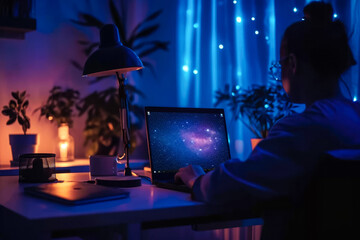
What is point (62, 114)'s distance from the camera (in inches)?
113

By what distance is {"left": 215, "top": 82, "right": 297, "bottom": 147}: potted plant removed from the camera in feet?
8.92

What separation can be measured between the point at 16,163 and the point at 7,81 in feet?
2.17

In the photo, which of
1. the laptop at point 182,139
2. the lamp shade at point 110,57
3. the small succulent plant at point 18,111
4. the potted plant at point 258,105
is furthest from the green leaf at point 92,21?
the laptop at point 182,139

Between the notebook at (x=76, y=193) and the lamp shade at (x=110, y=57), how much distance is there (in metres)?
0.52

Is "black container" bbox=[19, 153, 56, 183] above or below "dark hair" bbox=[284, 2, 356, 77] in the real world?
below

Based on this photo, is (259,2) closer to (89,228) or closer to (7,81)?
(7,81)

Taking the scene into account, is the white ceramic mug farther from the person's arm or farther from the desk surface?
the person's arm

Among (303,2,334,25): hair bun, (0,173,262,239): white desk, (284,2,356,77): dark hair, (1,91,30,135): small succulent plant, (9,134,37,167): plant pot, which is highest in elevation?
(303,2,334,25): hair bun

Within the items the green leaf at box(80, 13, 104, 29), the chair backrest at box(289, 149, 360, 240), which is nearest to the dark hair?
the chair backrest at box(289, 149, 360, 240)

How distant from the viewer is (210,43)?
3.18 metres

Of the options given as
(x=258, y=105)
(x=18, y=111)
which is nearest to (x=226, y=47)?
(x=258, y=105)

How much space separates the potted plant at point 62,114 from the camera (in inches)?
111

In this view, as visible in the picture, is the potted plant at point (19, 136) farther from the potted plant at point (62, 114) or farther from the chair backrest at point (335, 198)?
the chair backrest at point (335, 198)

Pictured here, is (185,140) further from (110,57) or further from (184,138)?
(110,57)
